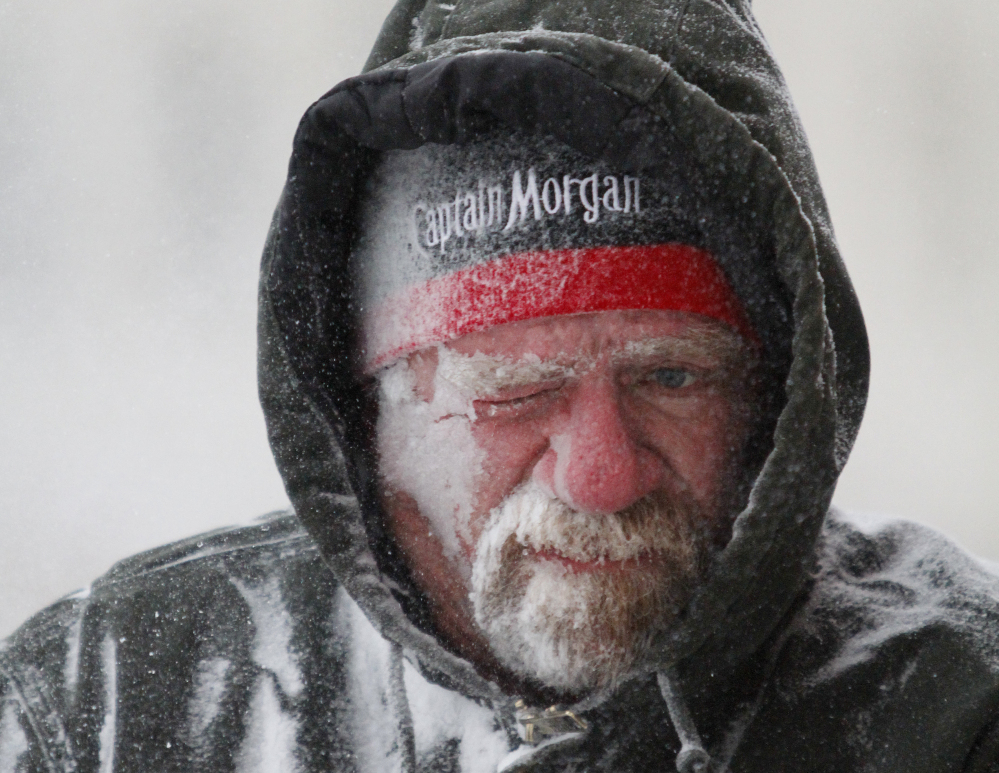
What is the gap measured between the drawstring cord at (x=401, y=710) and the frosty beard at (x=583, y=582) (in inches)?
8.2

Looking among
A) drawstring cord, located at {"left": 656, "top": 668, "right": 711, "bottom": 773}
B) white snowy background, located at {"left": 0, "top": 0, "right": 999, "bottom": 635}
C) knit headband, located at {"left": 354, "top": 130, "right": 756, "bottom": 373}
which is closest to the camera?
drawstring cord, located at {"left": 656, "top": 668, "right": 711, "bottom": 773}

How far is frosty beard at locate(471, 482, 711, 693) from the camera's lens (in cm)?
130

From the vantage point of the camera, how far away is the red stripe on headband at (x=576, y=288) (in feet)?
4.35

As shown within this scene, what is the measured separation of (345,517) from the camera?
1490 mm

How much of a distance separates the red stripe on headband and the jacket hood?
1.9 inches

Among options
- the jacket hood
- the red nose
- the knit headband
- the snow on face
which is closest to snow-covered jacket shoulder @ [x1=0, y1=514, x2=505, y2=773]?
the jacket hood

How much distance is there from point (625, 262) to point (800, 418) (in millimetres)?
290

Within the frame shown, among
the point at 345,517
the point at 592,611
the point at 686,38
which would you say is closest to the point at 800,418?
the point at 592,611

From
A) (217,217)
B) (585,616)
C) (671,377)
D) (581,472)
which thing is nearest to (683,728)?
(585,616)

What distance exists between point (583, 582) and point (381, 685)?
0.40 metres

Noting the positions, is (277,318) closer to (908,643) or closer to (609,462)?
(609,462)

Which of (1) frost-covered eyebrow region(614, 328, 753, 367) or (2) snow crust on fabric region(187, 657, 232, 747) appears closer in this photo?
(1) frost-covered eyebrow region(614, 328, 753, 367)

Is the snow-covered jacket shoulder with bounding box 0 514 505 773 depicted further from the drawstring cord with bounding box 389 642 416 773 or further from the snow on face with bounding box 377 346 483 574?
the snow on face with bounding box 377 346 483 574

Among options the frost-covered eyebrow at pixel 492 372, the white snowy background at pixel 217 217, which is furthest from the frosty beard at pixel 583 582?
the white snowy background at pixel 217 217
